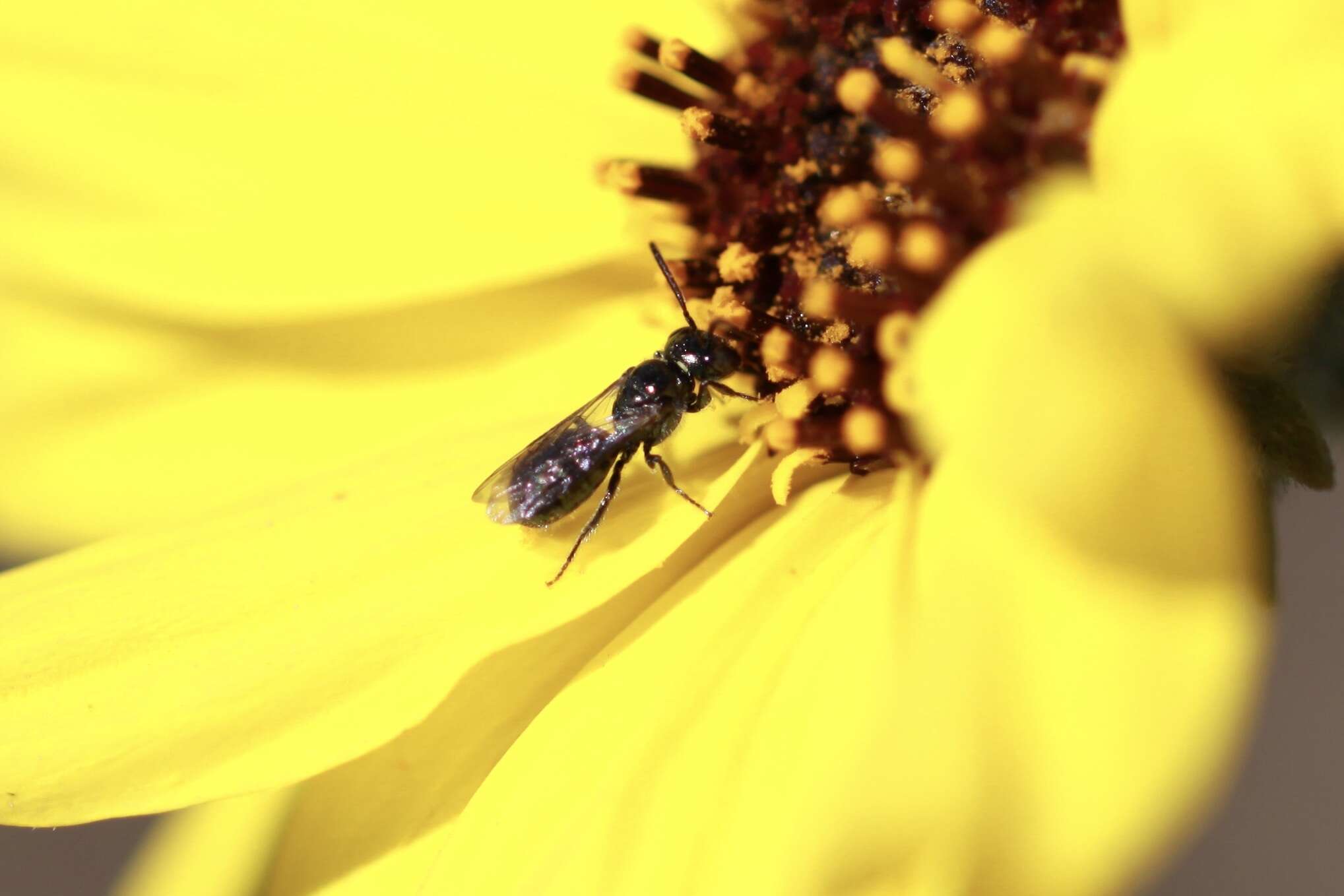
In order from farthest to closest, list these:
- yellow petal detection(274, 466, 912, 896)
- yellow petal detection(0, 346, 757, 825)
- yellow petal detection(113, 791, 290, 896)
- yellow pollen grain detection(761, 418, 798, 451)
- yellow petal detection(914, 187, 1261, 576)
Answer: yellow petal detection(113, 791, 290, 896) < yellow pollen grain detection(761, 418, 798, 451) < yellow petal detection(0, 346, 757, 825) < yellow petal detection(274, 466, 912, 896) < yellow petal detection(914, 187, 1261, 576)

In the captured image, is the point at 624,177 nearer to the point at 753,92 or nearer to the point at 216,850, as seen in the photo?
the point at 753,92

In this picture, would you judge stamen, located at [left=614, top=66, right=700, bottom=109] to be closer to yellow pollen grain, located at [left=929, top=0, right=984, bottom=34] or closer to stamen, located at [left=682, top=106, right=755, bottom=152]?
stamen, located at [left=682, top=106, right=755, bottom=152]

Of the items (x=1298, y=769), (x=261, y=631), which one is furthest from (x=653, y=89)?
(x=1298, y=769)

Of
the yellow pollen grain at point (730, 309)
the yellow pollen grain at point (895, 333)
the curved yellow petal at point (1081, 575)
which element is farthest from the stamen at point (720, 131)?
the curved yellow petal at point (1081, 575)

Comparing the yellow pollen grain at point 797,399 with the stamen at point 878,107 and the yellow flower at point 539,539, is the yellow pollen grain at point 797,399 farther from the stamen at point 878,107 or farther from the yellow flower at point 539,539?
the stamen at point 878,107

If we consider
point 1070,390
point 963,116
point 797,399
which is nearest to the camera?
point 1070,390

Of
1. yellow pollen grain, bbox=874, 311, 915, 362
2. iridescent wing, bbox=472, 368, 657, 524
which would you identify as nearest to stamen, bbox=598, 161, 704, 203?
iridescent wing, bbox=472, 368, 657, 524
